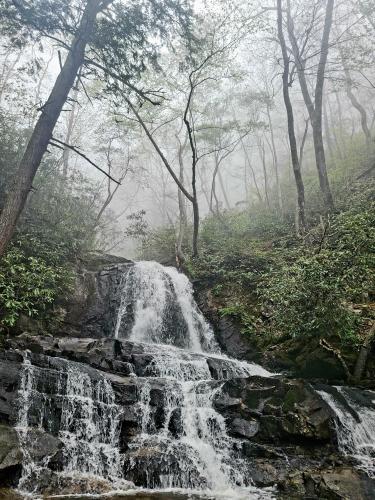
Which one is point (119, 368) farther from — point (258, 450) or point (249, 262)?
point (249, 262)

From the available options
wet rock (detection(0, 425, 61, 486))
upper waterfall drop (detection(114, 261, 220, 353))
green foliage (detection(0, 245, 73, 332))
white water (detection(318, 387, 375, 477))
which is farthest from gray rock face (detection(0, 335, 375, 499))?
upper waterfall drop (detection(114, 261, 220, 353))

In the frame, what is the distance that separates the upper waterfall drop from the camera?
1290 cm

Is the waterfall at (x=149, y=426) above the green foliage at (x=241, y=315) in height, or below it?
below

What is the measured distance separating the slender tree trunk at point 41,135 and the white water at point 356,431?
754cm

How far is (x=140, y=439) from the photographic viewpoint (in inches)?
271

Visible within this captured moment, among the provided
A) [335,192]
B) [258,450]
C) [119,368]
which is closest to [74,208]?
[119,368]

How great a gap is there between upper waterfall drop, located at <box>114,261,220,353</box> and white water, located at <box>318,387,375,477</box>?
527 cm

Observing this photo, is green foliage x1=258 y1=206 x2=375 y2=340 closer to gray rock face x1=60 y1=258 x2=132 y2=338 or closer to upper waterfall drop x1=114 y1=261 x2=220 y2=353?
upper waterfall drop x1=114 y1=261 x2=220 y2=353

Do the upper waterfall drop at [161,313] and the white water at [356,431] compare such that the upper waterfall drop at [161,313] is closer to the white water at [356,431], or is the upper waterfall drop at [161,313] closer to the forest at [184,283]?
the forest at [184,283]

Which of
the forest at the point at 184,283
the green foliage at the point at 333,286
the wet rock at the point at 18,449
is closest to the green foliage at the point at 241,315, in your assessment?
the forest at the point at 184,283

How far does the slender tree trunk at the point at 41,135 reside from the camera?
23.9ft

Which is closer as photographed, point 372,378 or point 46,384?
point 46,384

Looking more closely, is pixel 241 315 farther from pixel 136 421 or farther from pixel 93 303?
pixel 136 421

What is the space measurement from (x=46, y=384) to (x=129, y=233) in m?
13.6
